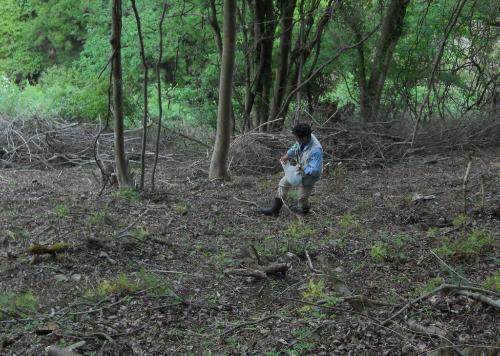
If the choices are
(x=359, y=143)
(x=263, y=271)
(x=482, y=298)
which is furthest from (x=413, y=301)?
(x=359, y=143)

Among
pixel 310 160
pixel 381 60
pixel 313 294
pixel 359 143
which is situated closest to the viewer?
pixel 313 294

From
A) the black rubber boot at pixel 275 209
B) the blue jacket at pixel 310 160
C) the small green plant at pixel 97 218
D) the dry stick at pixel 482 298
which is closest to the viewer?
the dry stick at pixel 482 298

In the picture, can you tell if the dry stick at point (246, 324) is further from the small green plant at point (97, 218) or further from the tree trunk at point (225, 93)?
the tree trunk at point (225, 93)

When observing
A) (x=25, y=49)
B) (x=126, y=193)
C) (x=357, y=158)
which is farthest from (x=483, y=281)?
(x=25, y=49)

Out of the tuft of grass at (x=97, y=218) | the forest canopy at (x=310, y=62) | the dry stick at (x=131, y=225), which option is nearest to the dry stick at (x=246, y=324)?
the dry stick at (x=131, y=225)

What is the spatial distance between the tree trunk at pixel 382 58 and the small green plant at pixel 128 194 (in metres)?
6.47

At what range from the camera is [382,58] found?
45.6 ft

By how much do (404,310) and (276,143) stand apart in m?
7.70

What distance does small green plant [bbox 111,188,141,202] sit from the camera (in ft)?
28.9

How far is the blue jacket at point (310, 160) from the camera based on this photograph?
8.14m

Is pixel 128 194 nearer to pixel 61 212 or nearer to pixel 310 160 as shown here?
pixel 61 212

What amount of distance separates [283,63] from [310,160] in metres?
5.75

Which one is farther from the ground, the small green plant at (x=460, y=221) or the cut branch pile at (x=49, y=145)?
the cut branch pile at (x=49, y=145)

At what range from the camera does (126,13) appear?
20547mm
